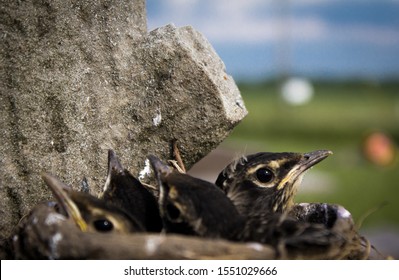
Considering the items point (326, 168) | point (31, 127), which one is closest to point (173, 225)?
point (31, 127)

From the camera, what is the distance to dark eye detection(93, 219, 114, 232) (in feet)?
9.04

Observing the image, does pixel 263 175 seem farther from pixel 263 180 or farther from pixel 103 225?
pixel 103 225

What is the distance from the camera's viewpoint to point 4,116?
3463 millimetres

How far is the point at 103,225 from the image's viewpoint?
9.07 ft

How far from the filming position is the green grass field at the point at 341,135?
13.7 m

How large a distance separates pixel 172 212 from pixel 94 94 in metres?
1.07

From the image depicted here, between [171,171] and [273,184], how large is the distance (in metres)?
0.51

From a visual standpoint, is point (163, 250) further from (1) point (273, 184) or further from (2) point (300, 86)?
(2) point (300, 86)

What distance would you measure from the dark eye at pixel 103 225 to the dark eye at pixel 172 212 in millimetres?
235

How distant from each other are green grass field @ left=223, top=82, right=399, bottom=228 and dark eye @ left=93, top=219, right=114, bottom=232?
8058 mm

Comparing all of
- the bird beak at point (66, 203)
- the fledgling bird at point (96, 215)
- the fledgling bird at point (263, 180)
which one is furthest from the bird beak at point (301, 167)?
the bird beak at point (66, 203)

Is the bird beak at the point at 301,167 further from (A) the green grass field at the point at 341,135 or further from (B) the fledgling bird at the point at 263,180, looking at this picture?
(A) the green grass field at the point at 341,135

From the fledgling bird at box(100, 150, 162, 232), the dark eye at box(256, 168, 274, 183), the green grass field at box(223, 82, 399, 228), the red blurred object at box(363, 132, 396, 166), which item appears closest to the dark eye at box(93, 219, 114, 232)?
the fledgling bird at box(100, 150, 162, 232)

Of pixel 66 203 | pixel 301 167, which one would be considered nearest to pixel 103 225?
pixel 66 203
